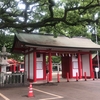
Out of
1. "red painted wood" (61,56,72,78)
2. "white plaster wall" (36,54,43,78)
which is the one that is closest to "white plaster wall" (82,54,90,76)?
"red painted wood" (61,56,72,78)

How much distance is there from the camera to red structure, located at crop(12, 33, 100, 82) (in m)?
17.6

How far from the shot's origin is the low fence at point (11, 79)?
14.4m

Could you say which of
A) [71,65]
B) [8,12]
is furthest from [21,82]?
[71,65]

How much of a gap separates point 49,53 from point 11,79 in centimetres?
541

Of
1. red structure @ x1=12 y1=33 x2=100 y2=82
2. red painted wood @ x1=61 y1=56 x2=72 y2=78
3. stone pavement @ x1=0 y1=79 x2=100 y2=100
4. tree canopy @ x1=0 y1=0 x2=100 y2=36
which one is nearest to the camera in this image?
stone pavement @ x1=0 y1=79 x2=100 y2=100

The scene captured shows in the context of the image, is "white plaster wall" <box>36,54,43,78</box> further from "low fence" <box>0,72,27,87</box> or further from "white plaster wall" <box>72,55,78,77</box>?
"white plaster wall" <box>72,55,78,77</box>

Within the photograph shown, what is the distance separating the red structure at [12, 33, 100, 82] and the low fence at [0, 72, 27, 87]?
2498 millimetres

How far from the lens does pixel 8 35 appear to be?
24672mm

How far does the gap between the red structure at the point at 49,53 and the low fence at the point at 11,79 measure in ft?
8.20

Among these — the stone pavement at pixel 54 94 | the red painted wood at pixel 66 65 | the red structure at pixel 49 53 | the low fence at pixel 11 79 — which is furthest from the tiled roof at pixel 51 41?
the stone pavement at pixel 54 94

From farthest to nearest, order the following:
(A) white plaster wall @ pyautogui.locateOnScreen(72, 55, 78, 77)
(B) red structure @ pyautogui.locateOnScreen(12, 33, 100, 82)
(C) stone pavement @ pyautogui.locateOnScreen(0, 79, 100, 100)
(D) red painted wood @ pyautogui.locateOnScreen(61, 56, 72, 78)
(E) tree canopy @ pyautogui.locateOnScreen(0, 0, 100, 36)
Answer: (D) red painted wood @ pyautogui.locateOnScreen(61, 56, 72, 78) → (A) white plaster wall @ pyautogui.locateOnScreen(72, 55, 78, 77) → (B) red structure @ pyautogui.locateOnScreen(12, 33, 100, 82) → (E) tree canopy @ pyautogui.locateOnScreen(0, 0, 100, 36) → (C) stone pavement @ pyautogui.locateOnScreen(0, 79, 100, 100)

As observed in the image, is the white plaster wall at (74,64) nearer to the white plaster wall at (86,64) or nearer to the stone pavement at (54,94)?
the white plaster wall at (86,64)

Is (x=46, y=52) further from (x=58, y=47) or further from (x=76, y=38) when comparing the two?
(x=76, y=38)

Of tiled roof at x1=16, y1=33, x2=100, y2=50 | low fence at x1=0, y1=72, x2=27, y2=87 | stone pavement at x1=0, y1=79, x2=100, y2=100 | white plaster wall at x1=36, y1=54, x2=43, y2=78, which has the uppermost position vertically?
tiled roof at x1=16, y1=33, x2=100, y2=50
